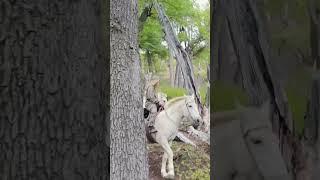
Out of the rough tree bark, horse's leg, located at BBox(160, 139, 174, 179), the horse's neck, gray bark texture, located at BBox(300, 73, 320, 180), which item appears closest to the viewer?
gray bark texture, located at BBox(300, 73, 320, 180)

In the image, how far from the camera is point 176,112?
19.1 ft

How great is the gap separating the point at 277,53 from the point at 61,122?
0.69ft

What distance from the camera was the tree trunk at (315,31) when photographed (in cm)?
35

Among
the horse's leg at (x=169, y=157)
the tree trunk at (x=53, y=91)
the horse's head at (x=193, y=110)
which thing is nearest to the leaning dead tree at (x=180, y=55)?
the horse's head at (x=193, y=110)

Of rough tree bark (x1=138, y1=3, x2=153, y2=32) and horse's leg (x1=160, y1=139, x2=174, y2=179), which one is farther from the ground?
rough tree bark (x1=138, y1=3, x2=153, y2=32)

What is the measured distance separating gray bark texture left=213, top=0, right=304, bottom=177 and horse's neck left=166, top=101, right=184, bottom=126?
17.5 feet

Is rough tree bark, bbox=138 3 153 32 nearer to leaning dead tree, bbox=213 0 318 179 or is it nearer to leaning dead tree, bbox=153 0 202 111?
leaning dead tree, bbox=153 0 202 111

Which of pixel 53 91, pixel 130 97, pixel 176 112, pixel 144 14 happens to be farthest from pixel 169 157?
pixel 53 91

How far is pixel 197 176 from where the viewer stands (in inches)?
232

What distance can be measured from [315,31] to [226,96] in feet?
0.30

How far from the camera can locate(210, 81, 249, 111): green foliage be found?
362 mm

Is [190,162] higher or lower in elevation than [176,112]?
lower

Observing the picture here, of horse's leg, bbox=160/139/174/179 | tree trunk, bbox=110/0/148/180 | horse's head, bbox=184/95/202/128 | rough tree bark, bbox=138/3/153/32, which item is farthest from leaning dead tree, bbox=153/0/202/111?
tree trunk, bbox=110/0/148/180

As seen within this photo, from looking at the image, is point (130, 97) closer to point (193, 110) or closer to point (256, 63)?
point (256, 63)
